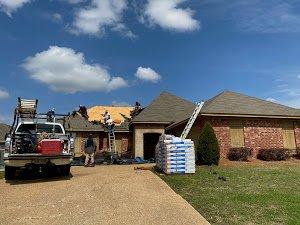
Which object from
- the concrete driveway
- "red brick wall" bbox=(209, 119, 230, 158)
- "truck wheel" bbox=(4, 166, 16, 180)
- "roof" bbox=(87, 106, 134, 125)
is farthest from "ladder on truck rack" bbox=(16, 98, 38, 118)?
"roof" bbox=(87, 106, 134, 125)

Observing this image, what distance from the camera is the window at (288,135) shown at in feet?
75.4

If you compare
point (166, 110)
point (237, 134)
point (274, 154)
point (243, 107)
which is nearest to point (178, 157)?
point (237, 134)


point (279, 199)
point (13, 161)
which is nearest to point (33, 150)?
point (13, 161)

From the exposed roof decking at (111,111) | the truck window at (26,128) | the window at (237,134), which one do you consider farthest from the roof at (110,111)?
the truck window at (26,128)

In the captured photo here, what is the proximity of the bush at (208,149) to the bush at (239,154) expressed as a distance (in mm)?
2378

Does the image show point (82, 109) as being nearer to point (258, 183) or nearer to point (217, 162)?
point (217, 162)

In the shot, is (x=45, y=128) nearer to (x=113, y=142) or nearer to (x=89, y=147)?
(x=89, y=147)

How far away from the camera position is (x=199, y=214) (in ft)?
27.9

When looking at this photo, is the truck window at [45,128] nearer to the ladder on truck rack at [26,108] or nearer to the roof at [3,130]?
the ladder on truck rack at [26,108]

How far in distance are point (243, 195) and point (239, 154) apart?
10.5 meters

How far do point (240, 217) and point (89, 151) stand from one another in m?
12.6

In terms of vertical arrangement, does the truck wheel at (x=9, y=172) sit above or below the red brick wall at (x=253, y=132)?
below

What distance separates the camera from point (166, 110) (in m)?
30.8

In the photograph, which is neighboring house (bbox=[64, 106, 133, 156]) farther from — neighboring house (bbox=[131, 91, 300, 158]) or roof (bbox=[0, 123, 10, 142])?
neighboring house (bbox=[131, 91, 300, 158])
